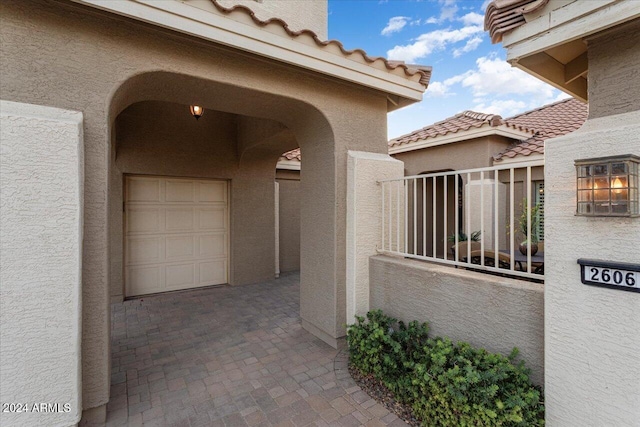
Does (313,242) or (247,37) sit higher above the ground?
(247,37)

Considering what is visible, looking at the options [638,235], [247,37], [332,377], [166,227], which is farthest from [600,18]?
[166,227]

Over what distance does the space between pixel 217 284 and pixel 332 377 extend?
227 inches

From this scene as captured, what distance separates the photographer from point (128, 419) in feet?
10.9

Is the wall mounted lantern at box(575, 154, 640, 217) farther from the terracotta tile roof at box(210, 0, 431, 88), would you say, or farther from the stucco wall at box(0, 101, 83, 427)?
the stucco wall at box(0, 101, 83, 427)

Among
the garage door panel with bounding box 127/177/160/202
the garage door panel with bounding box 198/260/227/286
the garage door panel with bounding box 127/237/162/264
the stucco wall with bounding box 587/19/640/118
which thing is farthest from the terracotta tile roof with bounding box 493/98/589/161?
the garage door panel with bounding box 127/237/162/264

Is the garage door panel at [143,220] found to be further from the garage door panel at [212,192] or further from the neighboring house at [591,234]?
the neighboring house at [591,234]

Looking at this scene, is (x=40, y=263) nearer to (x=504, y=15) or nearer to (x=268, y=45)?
(x=268, y=45)

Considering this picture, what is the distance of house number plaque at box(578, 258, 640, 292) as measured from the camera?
2232mm

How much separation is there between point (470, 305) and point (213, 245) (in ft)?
24.3

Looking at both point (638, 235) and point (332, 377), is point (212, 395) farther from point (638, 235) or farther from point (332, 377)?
point (638, 235)

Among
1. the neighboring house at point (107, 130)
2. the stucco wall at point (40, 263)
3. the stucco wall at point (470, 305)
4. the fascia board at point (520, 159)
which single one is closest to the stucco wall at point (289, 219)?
the neighboring house at point (107, 130)

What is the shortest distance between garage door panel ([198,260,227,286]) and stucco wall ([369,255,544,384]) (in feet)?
19.2

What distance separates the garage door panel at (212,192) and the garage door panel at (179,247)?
4.01ft

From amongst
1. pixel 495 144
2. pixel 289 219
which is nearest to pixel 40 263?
pixel 289 219
